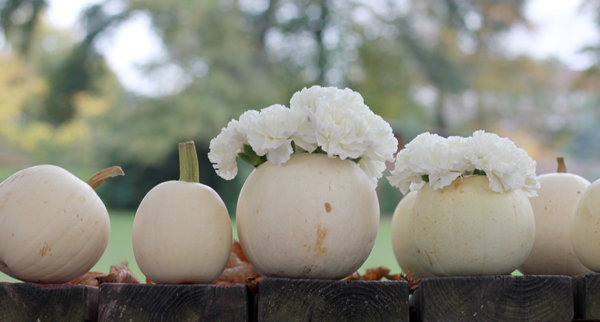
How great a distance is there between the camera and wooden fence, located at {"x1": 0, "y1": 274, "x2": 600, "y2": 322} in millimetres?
1147

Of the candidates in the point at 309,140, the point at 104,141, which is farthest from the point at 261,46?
the point at 309,140

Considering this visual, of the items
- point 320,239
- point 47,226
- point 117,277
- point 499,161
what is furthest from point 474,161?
point 47,226

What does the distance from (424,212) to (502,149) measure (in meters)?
0.26

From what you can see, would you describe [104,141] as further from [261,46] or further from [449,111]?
[449,111]

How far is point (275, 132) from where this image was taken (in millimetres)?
1245

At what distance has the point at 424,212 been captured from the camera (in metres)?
1.30

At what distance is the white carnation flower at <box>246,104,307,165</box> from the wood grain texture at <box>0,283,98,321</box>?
583 millimetres

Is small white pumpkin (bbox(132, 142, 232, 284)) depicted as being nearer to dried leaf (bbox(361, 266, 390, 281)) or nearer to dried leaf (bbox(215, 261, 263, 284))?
dried leaf (bbox(215, 261, 263, 284))

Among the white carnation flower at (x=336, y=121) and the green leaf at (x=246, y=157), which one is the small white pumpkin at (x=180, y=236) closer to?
the green leaf at (x=246, y=157)

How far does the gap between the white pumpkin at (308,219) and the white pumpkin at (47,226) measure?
444 mm

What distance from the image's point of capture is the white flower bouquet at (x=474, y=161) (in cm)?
124

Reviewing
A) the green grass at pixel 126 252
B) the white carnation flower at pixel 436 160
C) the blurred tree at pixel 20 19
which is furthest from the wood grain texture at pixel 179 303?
the blurred tree at pixel 20 19

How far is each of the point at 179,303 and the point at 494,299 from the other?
77cm

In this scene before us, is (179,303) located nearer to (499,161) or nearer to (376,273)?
(376,273)
